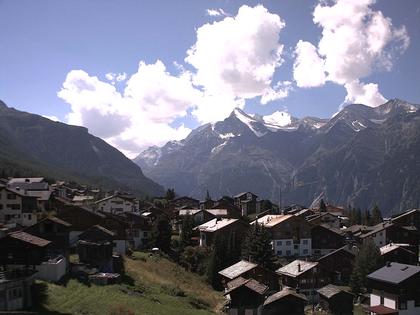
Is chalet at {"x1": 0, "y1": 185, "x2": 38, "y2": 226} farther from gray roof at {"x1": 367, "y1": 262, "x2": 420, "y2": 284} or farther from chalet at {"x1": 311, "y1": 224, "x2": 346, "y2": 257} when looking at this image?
gray roof at {"x1": 367, "y1": 262, "x2": 420, "y2": 284}

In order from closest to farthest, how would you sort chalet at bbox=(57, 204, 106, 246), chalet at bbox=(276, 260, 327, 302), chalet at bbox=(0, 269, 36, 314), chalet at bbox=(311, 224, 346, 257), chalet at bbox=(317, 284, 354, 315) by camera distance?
chalet at bbox=(0, 269, 36, 314) → chalet at bbox=(317, 284, 354, 315) → chalet at bbox=(276, 260, 327, 302) → chalet at bbox=(57, 204, 106, 246) → chalet at bbox=(311, 224, 346, 257)

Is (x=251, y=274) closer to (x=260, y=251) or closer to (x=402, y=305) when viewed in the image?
(x=260, y=251)

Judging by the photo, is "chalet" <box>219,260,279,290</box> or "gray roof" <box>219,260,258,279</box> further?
"chalet" <box>219,260,279,290</box>

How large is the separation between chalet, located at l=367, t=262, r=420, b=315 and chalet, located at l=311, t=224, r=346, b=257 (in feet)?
95.6

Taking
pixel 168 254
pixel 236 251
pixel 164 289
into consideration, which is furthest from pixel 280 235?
pixel 164 289

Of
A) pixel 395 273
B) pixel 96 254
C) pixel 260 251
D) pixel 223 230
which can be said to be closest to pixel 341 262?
pixel 260 251

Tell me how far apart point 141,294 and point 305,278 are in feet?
90.8

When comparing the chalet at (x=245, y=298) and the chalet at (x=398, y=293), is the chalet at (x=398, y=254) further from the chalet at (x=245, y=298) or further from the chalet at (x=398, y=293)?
the chalet at (x=245, y=298)

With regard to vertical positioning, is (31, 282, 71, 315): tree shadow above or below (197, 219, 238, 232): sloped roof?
below

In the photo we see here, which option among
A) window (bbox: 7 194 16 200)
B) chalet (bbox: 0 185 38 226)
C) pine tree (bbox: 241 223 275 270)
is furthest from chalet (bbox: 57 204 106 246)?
pine tree (bbox: 241 223 275 270)

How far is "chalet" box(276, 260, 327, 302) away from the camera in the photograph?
6443cm

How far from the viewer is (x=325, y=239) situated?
9150 cm

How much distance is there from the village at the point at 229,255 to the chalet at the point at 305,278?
14 centimetres

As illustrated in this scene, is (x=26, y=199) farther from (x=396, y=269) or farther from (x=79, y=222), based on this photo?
(x=396, y=269)
